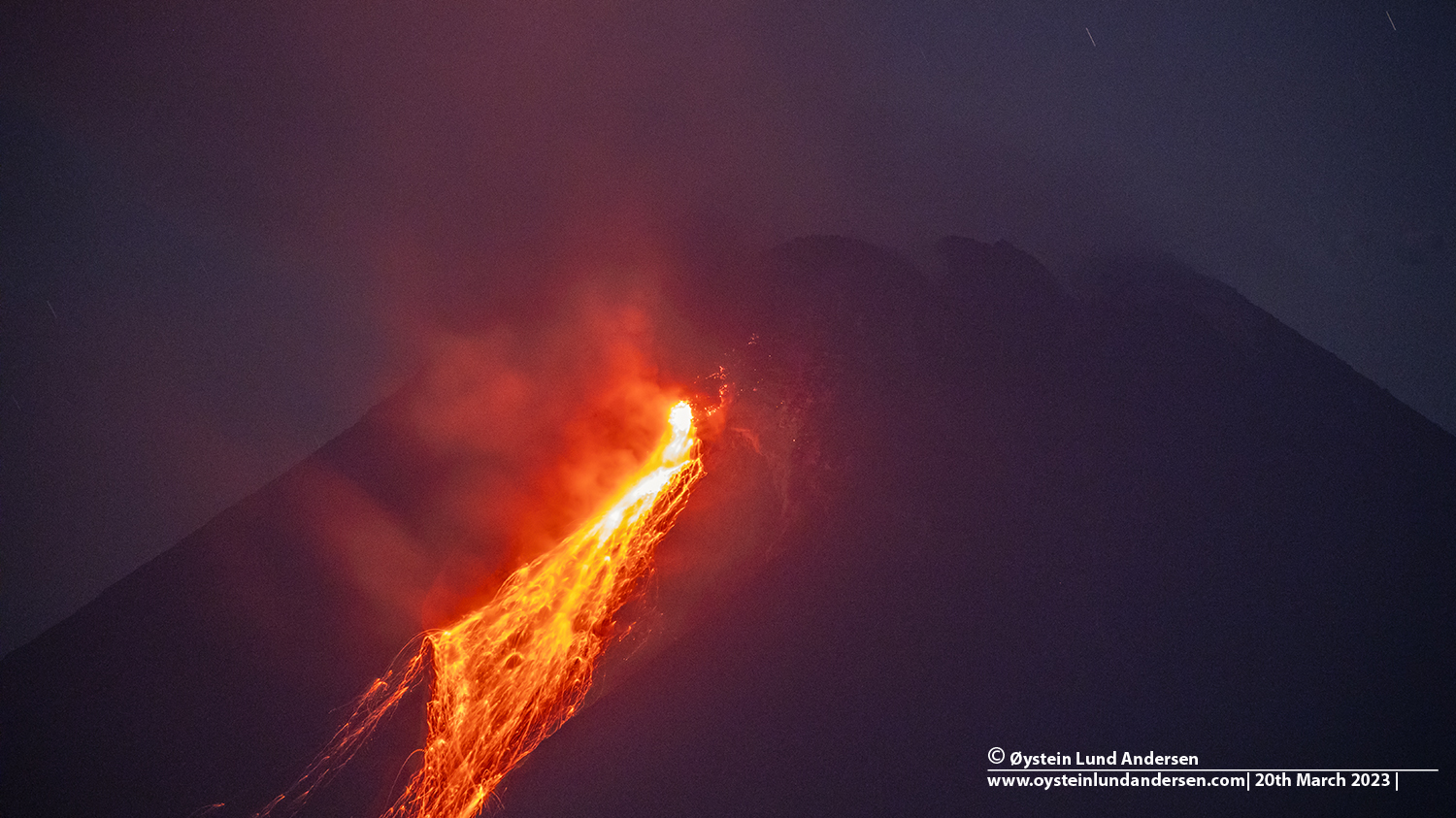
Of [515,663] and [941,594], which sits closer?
[515,663]

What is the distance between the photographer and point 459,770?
3131 mm

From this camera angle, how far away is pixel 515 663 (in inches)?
135

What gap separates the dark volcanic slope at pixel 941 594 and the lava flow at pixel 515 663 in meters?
0.18

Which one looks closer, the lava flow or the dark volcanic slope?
the lava flow

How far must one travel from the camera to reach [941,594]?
393 cm

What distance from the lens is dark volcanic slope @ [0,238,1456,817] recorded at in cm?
332

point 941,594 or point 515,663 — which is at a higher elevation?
point 941,594

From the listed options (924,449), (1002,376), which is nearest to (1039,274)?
(1002,376)

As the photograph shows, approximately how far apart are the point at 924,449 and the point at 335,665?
4558 mm

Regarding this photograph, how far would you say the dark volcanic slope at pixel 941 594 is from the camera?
10.9 feet

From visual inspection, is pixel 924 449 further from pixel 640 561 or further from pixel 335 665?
pixel 335 665

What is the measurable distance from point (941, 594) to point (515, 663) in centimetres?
278

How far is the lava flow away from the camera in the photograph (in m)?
3.17

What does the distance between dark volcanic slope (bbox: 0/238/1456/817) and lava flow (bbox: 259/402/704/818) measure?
0.59 feet
